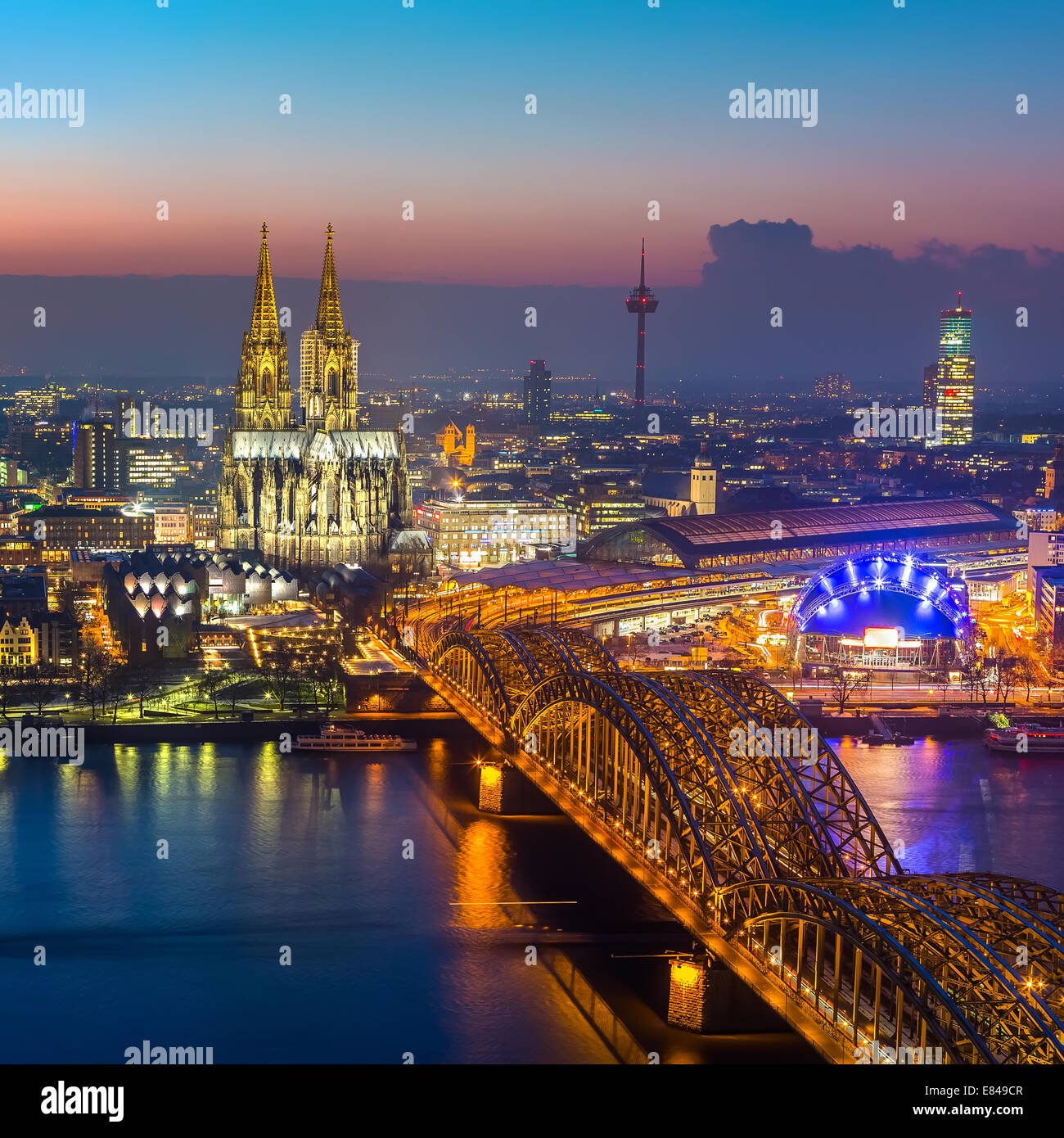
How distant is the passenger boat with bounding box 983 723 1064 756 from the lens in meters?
18.9

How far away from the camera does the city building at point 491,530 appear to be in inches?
1342

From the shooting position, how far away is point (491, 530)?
35719 mm

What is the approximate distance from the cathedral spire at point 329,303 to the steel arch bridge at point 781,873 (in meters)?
15.1

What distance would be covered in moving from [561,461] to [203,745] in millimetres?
42815

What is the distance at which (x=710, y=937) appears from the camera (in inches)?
374

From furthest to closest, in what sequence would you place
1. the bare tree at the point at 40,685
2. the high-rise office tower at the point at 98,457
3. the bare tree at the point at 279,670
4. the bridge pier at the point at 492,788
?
the high-rise office tower at the point at 98,457 → the bare tree at the point at 279,670 → the bare tree at the point at 40,685 → the bridge pier at the point at 492,788

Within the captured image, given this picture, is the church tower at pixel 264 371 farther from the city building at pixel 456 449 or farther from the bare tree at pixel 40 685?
the city building at pixel 456 449

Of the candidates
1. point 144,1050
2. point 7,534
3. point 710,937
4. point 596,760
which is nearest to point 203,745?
point 596,760

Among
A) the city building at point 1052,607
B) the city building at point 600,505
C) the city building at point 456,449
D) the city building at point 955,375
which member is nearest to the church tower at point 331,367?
the city building at point 600,505

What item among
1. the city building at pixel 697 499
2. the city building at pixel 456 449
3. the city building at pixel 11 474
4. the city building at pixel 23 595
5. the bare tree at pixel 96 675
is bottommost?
the bare tree at pixel 96 675

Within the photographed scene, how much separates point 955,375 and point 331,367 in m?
50.1

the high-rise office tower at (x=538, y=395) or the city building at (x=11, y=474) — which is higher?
the high-rise office tower at (x=538, y=395)

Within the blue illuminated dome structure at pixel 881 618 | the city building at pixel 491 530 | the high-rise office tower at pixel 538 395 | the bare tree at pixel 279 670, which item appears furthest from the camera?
the high-rise office tower at pixel 538 395
